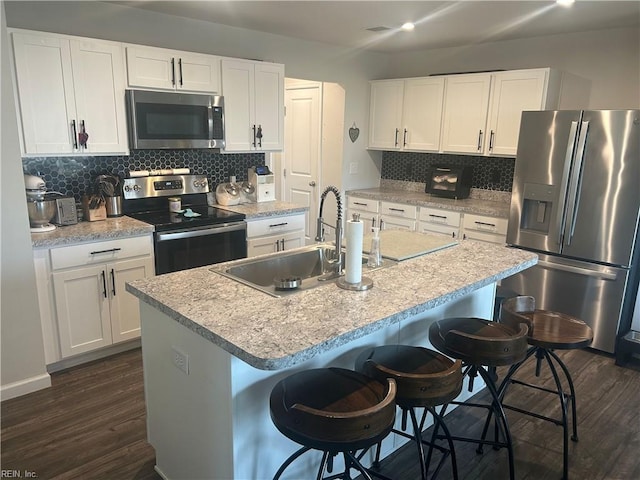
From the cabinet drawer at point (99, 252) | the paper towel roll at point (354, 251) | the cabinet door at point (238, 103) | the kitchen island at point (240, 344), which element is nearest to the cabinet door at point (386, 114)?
the cabinet door at point (238, 103)

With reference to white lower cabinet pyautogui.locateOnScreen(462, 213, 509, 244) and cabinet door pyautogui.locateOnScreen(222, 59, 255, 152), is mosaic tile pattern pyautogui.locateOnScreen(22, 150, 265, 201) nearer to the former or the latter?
cabinet door pyautogui.locateOnScreen(222, 59, 255, 152)

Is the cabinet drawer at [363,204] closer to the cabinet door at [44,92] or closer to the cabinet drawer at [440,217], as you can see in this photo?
the cabinet drawer at [440,217]

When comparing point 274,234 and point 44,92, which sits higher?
point 44,92

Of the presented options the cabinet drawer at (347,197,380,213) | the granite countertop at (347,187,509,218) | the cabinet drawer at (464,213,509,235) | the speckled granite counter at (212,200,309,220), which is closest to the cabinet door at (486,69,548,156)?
the granite countertop at (347,187,509,218)

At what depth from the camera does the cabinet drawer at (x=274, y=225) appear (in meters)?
3.84

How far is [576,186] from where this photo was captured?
11.4ft

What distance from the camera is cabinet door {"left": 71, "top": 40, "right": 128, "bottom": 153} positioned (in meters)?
3.04

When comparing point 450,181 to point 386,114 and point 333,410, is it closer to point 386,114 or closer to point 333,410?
point 386,114

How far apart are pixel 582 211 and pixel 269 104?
2.67 metres

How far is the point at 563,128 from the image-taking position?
3.52 meters

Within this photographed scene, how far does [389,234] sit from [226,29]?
7.83 ft

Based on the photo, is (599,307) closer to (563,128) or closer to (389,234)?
(563,128)

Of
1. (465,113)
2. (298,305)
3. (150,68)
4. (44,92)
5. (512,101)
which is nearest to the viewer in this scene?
(298,305)

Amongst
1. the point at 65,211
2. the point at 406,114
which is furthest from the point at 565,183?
the point at 65,211
